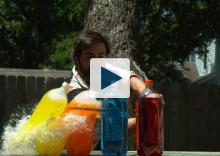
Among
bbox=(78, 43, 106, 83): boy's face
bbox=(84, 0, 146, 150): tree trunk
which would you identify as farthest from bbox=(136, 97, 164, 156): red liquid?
bbox=(84, 0, 146, 150): tree trunk

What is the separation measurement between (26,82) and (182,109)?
265 centimetres

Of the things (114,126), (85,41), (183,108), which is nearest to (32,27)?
(183,108)

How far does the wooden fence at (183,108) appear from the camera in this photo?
8953 mm

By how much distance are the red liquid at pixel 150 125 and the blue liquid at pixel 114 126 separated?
0.09 m

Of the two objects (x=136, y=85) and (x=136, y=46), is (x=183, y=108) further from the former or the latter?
(x=136, y=85)

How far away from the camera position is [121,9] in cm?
557

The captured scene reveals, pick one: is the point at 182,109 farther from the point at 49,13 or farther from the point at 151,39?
the point at 49,13

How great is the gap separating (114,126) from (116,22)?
12.2 feet

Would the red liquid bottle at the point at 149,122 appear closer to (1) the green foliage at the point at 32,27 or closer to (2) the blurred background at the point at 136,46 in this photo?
(2) the blurred background at the point at 136,46

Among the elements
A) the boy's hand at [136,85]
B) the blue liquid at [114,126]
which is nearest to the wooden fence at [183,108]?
the boy's hand at [136,85]

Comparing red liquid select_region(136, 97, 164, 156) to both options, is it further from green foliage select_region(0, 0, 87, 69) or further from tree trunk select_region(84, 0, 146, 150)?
green foliage select_region(0, 0, 87, 69)

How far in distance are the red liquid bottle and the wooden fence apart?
6.93 meters

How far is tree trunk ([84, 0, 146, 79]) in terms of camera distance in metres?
5.54

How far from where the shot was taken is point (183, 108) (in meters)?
9.59
